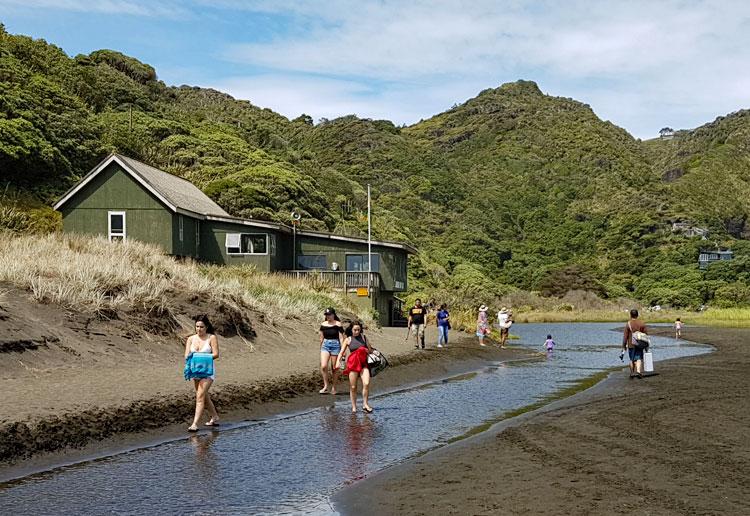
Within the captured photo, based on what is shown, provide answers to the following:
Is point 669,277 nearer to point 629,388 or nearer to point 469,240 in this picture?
point 469,240

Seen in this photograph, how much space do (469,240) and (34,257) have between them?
116607 mm

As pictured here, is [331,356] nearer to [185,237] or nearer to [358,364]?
[358,364]

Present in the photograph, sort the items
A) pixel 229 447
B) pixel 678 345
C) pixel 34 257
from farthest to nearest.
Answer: pixel 678 345
pixel 34 257
pixel 229 447

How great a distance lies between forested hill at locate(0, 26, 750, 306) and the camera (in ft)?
192

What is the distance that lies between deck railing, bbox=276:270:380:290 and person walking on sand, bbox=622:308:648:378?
19.4m

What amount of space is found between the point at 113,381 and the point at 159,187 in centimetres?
2592

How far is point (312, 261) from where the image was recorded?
44938 mm

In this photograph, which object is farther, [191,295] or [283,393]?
[191,295]

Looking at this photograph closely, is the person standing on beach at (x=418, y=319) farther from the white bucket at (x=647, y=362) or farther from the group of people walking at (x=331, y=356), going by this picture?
the white bucket at (x=647, y=362)

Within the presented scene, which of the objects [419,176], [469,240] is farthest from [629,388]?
[419,176]

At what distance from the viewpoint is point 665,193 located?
157750 mm

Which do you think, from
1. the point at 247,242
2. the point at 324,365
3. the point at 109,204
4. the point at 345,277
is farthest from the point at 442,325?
the point at 109,204

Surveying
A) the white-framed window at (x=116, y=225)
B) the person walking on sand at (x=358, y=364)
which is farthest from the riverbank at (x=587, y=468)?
the white-framed window at (x=116, y=225)

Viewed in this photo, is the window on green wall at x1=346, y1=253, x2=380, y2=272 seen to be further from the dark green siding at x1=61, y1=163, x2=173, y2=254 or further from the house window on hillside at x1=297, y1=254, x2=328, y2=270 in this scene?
the dark green siding at x1=61, y1=163, x2=173, y2=254
